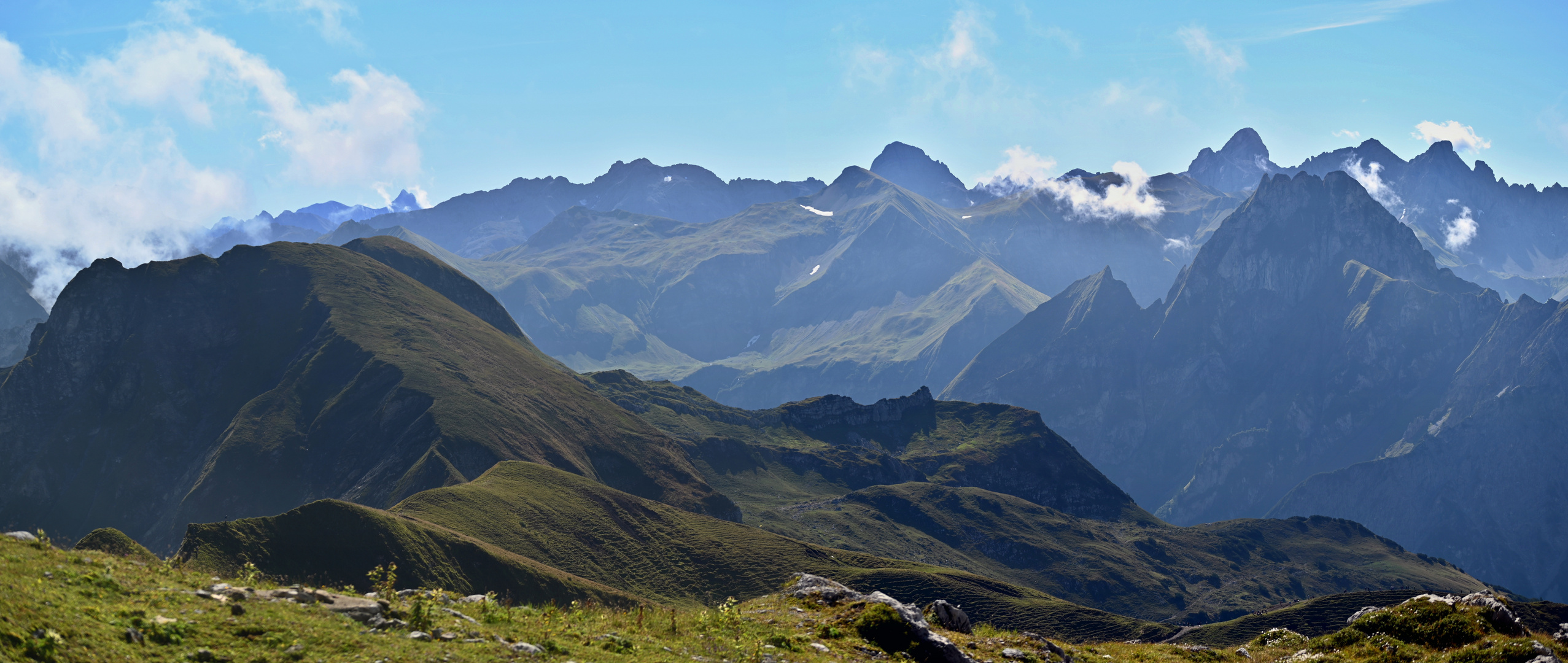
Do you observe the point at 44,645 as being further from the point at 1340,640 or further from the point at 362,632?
the point at 1340,640

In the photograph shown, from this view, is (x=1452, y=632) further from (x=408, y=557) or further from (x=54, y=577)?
(x=408, y=557)

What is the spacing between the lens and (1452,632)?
32469mm

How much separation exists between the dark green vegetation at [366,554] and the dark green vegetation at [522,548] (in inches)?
6.5

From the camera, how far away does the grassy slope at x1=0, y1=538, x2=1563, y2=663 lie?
70.6 ft

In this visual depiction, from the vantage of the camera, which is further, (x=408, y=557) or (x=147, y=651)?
(x=408, y=557)

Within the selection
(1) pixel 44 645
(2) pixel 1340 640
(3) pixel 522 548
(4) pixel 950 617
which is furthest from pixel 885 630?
(3) pixel 522 548

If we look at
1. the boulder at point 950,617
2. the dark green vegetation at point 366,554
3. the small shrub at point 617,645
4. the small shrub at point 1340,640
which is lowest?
the dark green vegetation at point 366,554

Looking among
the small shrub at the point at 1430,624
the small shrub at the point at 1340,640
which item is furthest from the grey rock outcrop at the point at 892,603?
the small shrub at the point at 1430,624

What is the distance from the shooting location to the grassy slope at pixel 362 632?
21.5 m

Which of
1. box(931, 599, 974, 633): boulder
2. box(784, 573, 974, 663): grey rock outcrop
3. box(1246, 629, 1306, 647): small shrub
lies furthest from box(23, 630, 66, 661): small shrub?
box(1246, 629, 1306, 647): small shrub

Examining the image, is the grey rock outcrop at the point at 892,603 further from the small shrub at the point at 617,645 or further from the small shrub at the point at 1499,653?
the small shrub at the point at 1499,653

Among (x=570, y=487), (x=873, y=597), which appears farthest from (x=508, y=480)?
(x=873, y=597)

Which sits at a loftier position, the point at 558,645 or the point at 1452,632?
the point at 1452,632

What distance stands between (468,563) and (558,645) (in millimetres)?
97429
